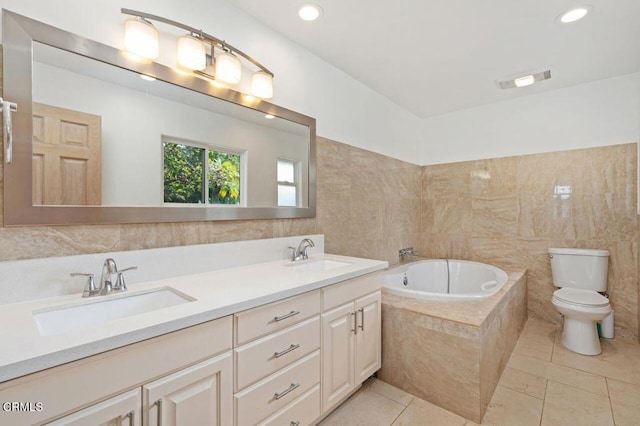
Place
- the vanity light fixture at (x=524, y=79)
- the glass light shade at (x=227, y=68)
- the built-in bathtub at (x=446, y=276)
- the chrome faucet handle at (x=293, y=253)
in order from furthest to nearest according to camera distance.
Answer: the built-in bathtub at (x=446, y=276)
the vanity light fixture at (x=524, y=79)
the chrome faucet handle at (x=293, y=253)
the glass light shade at (x=227, y=68)

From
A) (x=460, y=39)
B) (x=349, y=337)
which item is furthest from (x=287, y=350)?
(x=460, y=39)

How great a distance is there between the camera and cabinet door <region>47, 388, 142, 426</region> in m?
0.76

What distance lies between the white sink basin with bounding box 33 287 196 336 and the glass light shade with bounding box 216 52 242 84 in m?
1.18

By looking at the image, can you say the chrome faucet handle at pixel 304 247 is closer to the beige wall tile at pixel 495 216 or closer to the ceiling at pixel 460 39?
the ceiling at pixel 460 39

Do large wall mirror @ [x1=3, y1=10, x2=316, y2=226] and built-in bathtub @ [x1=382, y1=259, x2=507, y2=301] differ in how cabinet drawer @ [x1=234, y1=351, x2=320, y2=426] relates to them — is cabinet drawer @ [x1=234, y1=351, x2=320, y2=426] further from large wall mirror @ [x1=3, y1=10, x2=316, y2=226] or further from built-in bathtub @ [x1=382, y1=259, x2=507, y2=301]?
built-in bathtub @ [x1=382, y1=259, x2=507, y2=301]

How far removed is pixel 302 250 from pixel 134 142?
46.7 inches

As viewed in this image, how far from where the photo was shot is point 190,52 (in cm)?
150

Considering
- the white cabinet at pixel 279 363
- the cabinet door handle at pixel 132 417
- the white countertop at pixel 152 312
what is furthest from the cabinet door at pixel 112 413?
the white cabinet at pixel 279 363

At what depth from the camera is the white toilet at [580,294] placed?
233 centimetres

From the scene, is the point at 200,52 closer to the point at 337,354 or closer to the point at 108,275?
→ the point at 108,275

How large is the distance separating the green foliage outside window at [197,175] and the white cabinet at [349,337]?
0.83 metres

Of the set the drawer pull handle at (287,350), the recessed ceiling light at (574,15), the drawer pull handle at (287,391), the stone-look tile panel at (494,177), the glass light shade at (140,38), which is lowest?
the drawer pull handle at (287,391)

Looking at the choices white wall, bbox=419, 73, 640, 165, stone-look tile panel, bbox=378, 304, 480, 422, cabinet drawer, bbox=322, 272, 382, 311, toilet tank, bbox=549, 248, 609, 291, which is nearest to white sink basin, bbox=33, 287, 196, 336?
cabinet drawer, bbox=322, 272, 382, 311

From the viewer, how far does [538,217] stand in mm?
3039
